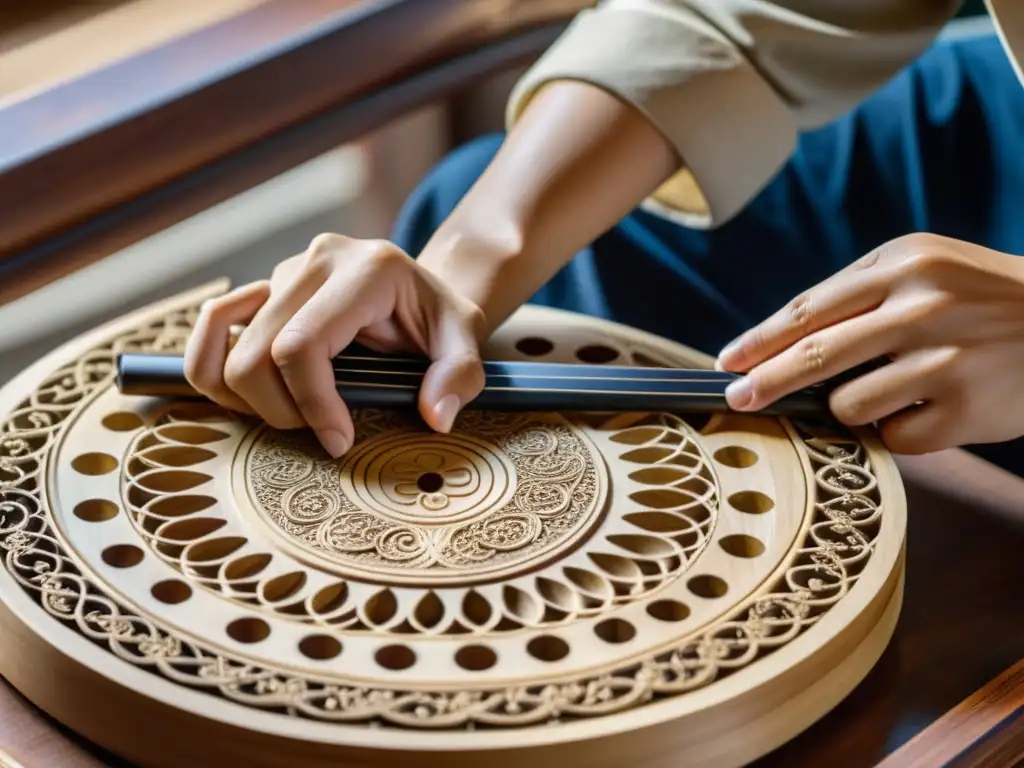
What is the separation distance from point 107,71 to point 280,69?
0.13m

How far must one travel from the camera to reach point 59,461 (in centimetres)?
68

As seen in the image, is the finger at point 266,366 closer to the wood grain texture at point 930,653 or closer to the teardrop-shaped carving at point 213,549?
the teardrop-shaped carving at point 213,549

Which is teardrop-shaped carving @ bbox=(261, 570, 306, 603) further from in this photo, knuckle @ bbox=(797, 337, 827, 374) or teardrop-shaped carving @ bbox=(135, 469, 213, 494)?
knuckle @ bbox=(797, 337, 827, 374)

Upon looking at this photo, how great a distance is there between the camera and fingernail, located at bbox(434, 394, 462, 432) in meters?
0.70

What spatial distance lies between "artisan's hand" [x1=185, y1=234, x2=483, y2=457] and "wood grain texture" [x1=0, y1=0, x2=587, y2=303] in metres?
0.16

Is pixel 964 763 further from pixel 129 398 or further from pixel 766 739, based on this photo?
pixel 129 398

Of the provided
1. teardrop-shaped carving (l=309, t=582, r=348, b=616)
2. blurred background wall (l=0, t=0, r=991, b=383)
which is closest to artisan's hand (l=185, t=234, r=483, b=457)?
teardrop-shaped carving (l=309, t=582, r=348, b=616)

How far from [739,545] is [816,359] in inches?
5.1

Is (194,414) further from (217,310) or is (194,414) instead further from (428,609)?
(428,609)

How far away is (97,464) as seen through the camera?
698 mm

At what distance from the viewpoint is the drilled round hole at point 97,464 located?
69cm

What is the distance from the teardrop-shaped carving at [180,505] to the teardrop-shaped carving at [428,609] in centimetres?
14

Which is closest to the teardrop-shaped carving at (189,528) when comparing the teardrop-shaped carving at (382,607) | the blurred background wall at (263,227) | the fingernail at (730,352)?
the teardrop-shaped carving at (382,607)

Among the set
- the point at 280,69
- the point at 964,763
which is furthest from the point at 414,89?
the point at 964,763
